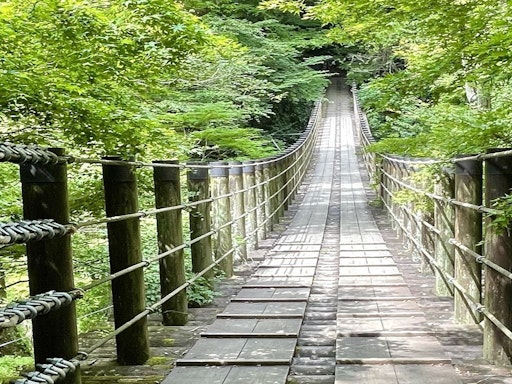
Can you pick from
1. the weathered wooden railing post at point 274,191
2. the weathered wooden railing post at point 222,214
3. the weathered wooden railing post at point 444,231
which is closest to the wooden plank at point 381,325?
the weathered wooden railing post at point 444,231

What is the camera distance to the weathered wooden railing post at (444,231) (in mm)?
3598

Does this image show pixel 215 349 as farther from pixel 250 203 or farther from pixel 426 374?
pixel 250 203

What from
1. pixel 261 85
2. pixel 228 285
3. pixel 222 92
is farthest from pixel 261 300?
pixel 261 85

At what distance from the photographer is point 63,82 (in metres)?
2.72

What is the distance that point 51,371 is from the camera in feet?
5.06

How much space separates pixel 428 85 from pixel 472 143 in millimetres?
1689

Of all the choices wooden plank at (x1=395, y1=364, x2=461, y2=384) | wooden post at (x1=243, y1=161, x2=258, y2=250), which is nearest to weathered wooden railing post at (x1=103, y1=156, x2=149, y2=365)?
wooden plank at (x1=395, y1=364, x2=461, y2=384)

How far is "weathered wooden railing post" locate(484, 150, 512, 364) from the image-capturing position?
232 centimetres

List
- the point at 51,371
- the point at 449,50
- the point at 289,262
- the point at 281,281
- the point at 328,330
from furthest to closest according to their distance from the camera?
the point at 289,262, the point at 281,281, the point at 449,50, the point at 328,330, the point at 51,371

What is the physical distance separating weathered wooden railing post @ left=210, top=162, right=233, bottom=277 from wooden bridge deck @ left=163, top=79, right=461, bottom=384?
297mm

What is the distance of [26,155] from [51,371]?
58 cm

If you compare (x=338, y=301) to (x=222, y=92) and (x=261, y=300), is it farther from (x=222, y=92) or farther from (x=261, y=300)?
(x=222, y=92)

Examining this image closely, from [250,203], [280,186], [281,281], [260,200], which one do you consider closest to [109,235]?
[281,281]

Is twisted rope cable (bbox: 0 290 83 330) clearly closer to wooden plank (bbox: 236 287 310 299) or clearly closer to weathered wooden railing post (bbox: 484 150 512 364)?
weathered wooden railing post (bbox: 484 150 512 364)
